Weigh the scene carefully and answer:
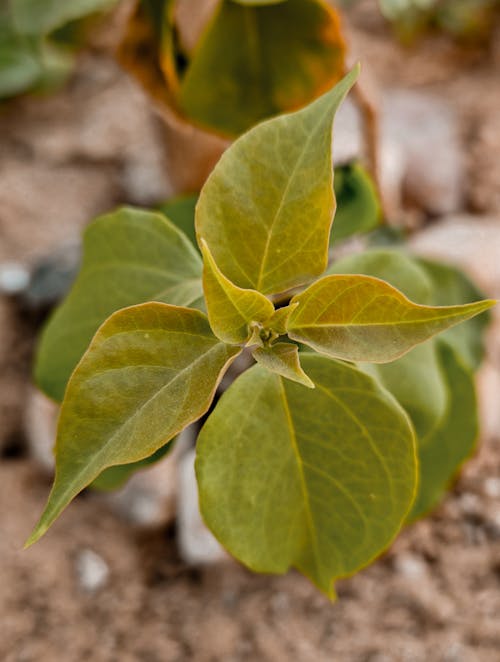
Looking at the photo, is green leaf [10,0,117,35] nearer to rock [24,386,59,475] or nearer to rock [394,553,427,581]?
rock [24,386,59,475]

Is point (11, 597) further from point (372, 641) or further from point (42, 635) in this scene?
point (372, 641)

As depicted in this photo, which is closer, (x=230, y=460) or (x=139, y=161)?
(x=230, y=460)

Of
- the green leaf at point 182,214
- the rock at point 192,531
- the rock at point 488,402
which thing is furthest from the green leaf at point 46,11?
the rock at point 488,402

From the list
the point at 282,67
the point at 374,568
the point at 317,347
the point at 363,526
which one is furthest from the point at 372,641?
the point at 282,67

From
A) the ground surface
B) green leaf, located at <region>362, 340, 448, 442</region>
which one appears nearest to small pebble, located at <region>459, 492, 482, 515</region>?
the ground surface

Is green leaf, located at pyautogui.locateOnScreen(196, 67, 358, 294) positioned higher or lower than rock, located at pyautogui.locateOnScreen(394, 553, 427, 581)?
higher

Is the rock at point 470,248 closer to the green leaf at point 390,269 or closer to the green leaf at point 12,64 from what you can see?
the green leaf at point 390,269

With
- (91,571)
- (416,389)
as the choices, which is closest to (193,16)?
(416,389)
